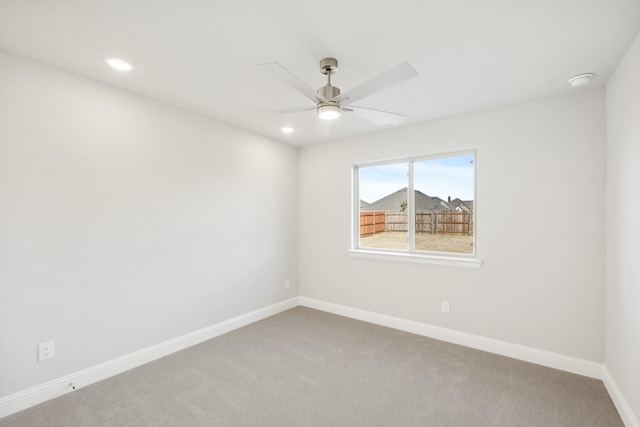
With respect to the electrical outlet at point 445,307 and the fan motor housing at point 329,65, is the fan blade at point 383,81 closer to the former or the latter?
the fan motor housing at point 329,65

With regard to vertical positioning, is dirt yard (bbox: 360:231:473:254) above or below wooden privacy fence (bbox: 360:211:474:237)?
below

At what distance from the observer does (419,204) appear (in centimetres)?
353

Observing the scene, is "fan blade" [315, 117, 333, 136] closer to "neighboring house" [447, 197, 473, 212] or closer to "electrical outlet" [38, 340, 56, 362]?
"neighboring house" [447, 197, 473, 212]

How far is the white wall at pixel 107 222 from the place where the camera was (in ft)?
6.59

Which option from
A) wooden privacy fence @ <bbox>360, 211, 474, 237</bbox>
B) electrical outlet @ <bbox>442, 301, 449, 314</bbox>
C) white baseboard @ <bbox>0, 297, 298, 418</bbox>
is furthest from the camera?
wooden privacy fence @ <bbox>360, 211, 474, 237</bbox>

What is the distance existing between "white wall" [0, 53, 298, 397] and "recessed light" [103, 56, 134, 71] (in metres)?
0.41

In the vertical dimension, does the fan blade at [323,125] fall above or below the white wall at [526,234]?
above

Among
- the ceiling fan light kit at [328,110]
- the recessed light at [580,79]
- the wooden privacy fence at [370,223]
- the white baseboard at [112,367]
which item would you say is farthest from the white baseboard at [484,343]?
the ceiling fan light kit at [328,110]

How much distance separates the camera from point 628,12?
1516 mm

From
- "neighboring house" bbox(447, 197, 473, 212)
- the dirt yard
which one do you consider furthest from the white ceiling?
the dirt yard

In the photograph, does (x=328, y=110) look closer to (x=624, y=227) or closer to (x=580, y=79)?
→ (x=580, y=79)

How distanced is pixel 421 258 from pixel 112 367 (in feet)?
10.2

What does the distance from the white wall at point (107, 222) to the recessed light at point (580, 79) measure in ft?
10.4

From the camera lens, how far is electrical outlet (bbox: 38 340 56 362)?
209 cm
